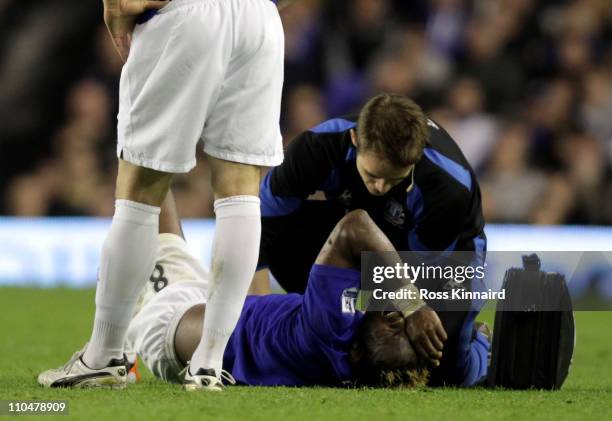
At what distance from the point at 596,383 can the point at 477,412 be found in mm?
1175

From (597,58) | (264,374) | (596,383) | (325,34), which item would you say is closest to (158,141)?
(264,374)

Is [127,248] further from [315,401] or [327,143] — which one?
[327,143]

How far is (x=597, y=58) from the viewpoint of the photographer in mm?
10070

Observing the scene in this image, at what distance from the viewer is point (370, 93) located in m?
9.73

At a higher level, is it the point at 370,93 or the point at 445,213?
the point at 370,93

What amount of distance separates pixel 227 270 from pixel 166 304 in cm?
75

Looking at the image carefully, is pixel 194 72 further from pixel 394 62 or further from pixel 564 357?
pixel 394 62

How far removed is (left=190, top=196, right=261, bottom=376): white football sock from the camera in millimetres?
3746

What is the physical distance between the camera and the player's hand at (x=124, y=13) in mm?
Answer: 3635

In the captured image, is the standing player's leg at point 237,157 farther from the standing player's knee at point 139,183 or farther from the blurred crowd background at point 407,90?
the blurred crowd background at point 407,90

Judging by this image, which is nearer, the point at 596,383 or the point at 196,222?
the point at 596,383

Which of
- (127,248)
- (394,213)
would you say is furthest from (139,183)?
(394,213)

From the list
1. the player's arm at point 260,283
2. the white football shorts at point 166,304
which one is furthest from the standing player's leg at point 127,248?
the player's arm at point 260,283

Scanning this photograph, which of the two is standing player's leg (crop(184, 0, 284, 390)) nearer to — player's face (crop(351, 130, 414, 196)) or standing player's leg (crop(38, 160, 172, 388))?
standing player's leg (crop(38, 160, 172, 388))
